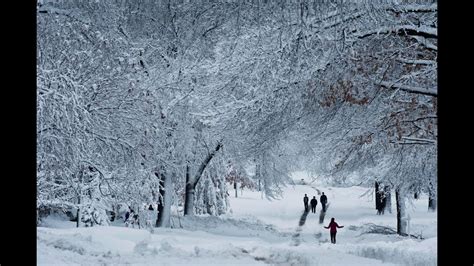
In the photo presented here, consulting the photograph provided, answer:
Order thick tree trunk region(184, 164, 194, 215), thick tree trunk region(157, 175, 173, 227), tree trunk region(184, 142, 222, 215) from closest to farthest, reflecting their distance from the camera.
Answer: thick tree trunk region(157, 175, 173, 227) < tree trunk region(184, 142, 222, 215) < thick tree trunk region(184, 164, 194, 215)

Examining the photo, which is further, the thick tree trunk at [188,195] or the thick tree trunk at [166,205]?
the thick tree trunk at [188,195]

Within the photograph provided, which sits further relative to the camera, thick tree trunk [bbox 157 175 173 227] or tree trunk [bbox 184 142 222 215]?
tree trunk [bbox 184 142 222 215]

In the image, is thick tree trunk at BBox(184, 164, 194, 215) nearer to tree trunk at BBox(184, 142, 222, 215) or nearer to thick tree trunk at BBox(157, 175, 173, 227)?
tree trunk at BBox(184, 142, 222, 215)

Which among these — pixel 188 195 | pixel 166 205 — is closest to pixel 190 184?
pixel 188 195

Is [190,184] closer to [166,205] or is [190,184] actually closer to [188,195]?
[188,195]

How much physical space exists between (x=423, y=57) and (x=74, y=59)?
6058mm

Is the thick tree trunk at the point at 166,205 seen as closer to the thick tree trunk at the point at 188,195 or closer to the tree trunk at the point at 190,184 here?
the tree trunk at the point at 190,184

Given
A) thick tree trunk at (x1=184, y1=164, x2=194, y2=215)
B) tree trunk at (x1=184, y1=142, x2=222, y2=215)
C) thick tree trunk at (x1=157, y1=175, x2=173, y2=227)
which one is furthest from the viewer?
thick tree trunk at (x1=184, y1=164, x2=194, y2=215)

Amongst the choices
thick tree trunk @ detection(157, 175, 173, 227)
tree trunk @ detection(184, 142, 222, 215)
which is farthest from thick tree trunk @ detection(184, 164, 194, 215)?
thick tree trunk @ detection(157, 175, 173, 227)

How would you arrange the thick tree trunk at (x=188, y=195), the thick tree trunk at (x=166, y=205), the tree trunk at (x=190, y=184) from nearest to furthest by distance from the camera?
the thick tree trunk at (x=166, y=205)
the tree trunk at (x=190, y=184)
the thick tree trunk at (x=188, y=195)

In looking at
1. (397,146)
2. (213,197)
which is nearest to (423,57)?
(397,146)

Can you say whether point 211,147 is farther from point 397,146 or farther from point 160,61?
point 397,146

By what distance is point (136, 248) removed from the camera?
12.2 m

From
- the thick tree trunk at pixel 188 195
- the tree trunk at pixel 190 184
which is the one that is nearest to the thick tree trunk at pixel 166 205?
the tree trunk at pixel 190 184
